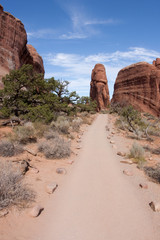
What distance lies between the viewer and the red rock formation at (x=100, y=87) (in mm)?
58544

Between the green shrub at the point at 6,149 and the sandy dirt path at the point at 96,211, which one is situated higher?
the green shrub at the point at 6,149

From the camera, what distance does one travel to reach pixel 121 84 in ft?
159

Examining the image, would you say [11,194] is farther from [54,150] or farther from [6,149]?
[54,150]

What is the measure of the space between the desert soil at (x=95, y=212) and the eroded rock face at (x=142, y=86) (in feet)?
129

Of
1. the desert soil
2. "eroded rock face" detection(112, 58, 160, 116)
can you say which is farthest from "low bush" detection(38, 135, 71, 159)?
"eroded rock face" detection(112, 58, 160, 116)

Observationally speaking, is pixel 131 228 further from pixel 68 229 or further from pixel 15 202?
pixel 15 202

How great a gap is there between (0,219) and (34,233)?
2.22 ft

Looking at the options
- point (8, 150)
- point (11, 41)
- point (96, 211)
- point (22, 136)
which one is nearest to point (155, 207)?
point (96, 211)

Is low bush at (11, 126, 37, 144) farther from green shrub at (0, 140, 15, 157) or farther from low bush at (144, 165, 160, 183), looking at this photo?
low bush at (144, 165, 160, 183)

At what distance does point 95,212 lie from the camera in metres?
2.83

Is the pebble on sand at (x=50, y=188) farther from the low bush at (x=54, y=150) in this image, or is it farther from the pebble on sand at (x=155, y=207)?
the pebble on sand at (x=155, y=207)

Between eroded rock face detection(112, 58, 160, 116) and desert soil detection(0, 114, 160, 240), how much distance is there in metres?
39.4

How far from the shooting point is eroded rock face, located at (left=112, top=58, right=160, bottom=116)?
123 feet

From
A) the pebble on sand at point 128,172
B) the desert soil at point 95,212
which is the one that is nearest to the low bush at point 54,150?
the desert soil at point 95,212
